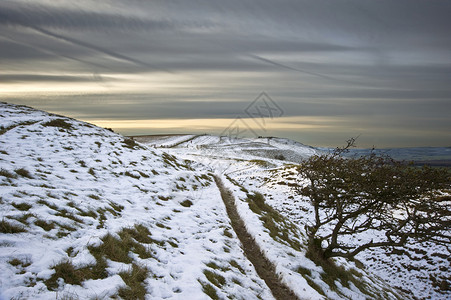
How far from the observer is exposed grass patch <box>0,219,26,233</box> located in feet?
19.8

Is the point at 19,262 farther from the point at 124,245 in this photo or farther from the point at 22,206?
the point at 22,206

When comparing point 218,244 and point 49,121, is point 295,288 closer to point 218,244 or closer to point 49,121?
point 218,244

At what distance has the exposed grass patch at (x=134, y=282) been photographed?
18.0ft

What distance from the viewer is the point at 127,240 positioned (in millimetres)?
7840

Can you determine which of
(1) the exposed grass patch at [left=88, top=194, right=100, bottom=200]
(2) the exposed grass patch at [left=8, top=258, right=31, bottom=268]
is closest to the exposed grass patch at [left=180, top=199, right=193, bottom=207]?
(1) the exposed grass patch at [left=88, top=194, right=100, bottom=200]

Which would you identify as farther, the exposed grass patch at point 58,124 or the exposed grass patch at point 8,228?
the exposed grass patch at point 58,124

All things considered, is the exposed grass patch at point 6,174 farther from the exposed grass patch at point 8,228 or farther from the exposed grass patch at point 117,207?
the exposed grass patch at point 8,228

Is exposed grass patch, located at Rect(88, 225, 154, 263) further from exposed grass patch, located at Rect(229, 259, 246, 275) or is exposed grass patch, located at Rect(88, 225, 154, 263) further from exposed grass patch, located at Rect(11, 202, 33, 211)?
exposed grass patch, located at Rect(229, 259, 246, 275)

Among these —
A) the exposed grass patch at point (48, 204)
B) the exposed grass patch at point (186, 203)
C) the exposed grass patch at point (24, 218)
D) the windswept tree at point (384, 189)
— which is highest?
the windswept tree at point (384, 189)

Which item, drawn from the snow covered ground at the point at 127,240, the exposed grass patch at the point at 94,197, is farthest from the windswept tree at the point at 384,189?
the exposed grass patch at the point at 94,197

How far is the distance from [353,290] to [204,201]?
9.91 m

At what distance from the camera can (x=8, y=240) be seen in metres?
5.71

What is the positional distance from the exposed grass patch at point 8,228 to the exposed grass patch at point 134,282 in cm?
291

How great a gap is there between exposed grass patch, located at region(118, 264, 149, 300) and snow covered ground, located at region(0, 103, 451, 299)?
27 millimetres
